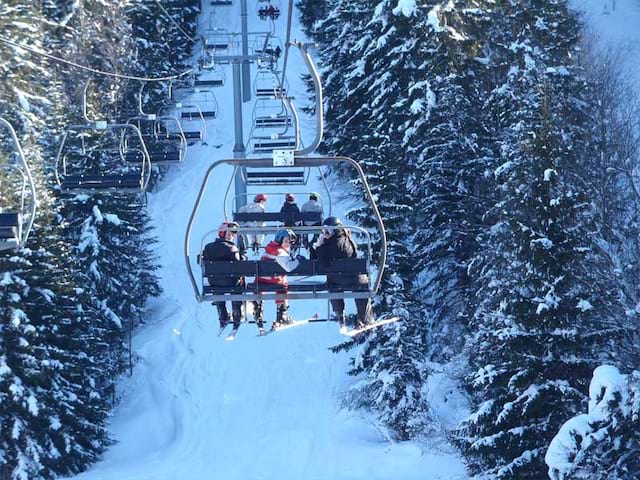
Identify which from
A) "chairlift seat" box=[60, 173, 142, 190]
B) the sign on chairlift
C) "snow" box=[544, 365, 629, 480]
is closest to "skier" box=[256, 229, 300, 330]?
the sign on chairlift

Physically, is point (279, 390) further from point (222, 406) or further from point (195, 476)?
point (195, 476)

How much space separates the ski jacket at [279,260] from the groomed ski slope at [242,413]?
11.5 m

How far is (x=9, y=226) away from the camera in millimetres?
10125

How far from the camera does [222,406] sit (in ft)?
93.1

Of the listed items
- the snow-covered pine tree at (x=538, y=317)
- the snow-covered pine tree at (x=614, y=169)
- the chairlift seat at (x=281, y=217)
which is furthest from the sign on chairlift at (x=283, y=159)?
the snow-covered pine tree at (x=538, y=317)

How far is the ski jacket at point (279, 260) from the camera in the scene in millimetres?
12266

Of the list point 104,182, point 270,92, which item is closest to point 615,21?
point 270,92

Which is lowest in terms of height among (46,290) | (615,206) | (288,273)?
(46,290)

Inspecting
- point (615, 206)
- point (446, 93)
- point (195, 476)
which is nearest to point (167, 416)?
point (195, 476)

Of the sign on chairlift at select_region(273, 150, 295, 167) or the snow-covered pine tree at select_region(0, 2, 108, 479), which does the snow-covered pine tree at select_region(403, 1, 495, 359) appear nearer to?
the snow-covered pine tree at select_region(0, 2, 108, 479)

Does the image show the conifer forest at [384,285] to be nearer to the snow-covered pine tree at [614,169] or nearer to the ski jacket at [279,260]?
the snow-covered pine tree at [614,169]

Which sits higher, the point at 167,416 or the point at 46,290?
the point at 46,290

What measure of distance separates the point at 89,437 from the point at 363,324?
14.7 meters

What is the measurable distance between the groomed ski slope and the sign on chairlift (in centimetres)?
1410
